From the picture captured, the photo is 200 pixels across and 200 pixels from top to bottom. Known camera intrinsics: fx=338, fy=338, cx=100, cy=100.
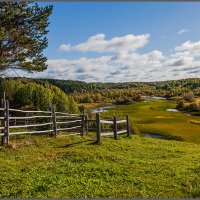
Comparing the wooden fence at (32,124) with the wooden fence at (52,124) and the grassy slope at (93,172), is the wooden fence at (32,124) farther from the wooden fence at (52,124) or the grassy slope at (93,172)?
the grassy slope at (93,172)

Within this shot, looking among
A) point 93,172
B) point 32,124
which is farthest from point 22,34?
point 93,172

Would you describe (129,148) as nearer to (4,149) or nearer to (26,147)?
(26,147)

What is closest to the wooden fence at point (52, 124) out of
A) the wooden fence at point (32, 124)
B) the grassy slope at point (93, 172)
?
the wooden fence at point (32, 124)

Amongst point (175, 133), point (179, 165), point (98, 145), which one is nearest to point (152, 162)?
point (179, 165)

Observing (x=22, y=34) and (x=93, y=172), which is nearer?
(x=93, y=172)

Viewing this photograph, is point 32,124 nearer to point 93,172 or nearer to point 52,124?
point 52,124

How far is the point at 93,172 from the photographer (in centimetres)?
1287

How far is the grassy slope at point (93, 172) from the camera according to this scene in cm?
1047

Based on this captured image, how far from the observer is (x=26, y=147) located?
1747 cm

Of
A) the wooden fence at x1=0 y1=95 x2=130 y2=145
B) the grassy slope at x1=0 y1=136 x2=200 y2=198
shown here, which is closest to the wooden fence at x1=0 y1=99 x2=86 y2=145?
the wooden fence at x1=0 y1=95 x2=130 y2=145

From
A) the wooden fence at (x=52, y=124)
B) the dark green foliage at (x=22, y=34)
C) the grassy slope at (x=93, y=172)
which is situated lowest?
the grassy slope at (x=93, y=172)

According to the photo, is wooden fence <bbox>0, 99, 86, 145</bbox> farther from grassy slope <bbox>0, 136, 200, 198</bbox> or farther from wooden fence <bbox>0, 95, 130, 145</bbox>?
grassy slope <bbox>0, 136, 200, 198</bbox>

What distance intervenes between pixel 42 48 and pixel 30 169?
1424cm

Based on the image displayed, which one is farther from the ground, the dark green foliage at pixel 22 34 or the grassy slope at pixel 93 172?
the dark green foliage at pixel 22 34
